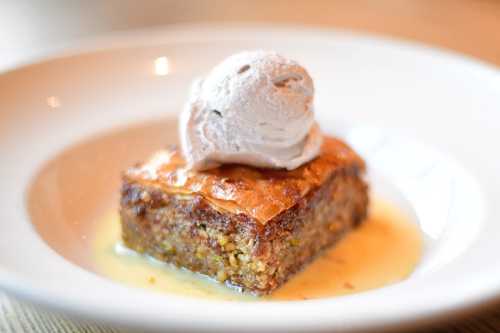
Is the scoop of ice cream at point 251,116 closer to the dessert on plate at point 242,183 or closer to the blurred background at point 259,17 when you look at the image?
the dessert on plate at point 242,183

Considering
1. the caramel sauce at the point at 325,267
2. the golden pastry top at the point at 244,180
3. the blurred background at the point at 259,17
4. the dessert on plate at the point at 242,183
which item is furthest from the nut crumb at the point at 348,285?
the blurred background at the point at 259,17

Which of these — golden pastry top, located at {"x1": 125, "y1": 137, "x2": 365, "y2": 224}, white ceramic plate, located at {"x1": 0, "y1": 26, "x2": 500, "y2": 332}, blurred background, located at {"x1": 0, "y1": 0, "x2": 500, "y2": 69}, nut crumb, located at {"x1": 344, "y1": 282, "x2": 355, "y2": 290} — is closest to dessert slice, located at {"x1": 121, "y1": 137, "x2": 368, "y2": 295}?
golden pastry top, located at {"x1": 125, "y1": 137, "x2": 365, "y2": 224}

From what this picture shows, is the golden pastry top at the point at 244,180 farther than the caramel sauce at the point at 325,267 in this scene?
No

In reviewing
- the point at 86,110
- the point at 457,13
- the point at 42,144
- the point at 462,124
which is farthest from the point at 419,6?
the point at 42,144

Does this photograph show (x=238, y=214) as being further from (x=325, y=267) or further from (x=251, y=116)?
(x=325, y=267)

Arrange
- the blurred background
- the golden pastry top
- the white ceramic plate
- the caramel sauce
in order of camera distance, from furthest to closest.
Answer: the blurred background
the caramel sauce
the golden pastry top
the white ceramic plate

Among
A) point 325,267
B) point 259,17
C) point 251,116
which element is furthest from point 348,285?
point 259,17

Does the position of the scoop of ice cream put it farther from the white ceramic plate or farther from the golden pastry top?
the white ceramic plate
